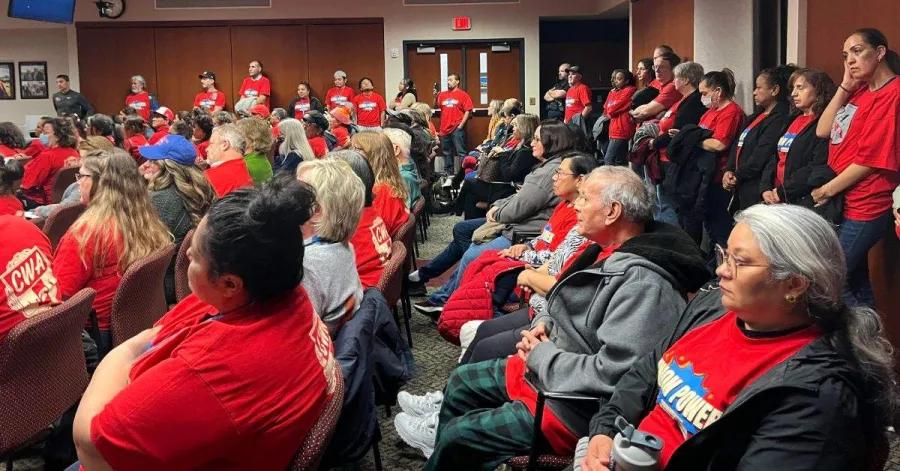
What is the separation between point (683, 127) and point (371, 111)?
27.7ft

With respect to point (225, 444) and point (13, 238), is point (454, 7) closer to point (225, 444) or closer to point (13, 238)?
point (13, 238)

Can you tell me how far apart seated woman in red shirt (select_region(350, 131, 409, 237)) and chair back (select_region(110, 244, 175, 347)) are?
4.31 feet

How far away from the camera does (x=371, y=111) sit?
13.6 metres

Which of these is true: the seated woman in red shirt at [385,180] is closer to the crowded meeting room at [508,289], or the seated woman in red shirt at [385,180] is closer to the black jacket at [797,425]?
the crowded meeting room at [508,289]

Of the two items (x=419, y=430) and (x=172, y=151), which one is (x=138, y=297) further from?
(x=172, y=151)

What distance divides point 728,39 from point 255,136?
3.96 metres

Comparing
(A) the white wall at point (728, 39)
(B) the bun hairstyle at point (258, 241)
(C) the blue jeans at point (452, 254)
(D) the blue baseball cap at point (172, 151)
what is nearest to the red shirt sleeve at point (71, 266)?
(D) the blue baseball cap at point (172, 151)

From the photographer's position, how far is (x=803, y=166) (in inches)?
161

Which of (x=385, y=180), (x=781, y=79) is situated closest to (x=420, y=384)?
(x=385, y=180)

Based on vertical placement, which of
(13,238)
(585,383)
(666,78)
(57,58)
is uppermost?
(57,58)

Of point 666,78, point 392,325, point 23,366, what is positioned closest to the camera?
point 23,366

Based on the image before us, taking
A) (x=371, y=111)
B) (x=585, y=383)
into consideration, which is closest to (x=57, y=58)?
(x=371, y=111)

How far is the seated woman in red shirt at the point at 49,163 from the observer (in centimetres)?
702

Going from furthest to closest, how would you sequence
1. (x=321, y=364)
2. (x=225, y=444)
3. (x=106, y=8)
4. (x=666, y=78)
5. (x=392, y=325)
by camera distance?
(x=106, y=8)
(x=666, y=78)
(x=392, y=325)
(x=321, y=364)
(x=225, y=444)
